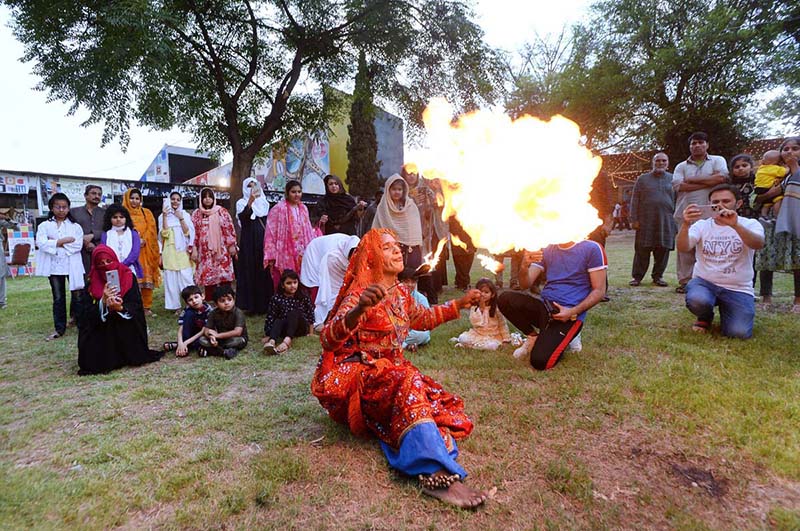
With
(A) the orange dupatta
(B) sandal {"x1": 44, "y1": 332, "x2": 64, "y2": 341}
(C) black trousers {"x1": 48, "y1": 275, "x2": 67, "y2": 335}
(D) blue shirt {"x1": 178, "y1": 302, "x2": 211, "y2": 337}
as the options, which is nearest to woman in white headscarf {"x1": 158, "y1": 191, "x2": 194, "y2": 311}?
(A) the orange dupatta

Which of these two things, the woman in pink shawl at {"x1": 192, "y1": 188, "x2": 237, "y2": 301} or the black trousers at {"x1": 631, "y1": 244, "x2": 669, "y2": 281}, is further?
the black trousers at {"x1": 631, "y1": 244, "x2": 669, "y2": 281}

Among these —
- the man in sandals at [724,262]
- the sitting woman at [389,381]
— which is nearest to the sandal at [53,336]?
the sitting woman at [389,381]

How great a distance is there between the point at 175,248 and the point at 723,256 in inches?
311

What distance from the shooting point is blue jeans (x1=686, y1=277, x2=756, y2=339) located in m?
4.54

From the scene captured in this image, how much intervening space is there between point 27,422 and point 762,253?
824 cm

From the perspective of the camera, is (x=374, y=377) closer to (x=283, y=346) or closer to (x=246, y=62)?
(x=283, y=346)

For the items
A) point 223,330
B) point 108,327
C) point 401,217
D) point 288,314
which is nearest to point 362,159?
point 401,217

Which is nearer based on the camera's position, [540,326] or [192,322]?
[540,326]

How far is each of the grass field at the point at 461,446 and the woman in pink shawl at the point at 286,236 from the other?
2411 mm

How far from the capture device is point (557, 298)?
431cm

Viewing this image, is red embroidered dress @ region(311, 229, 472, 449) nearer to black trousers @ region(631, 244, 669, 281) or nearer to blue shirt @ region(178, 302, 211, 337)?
blue shirt @ region(178, 302, 211, 337)

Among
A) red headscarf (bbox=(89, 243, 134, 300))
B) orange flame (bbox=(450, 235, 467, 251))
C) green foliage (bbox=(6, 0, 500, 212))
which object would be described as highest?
green foliage (bbox=(6, 0, 500, 212))

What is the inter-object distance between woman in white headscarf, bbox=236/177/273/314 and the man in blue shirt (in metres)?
4.38

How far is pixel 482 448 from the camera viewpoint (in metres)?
2.71
